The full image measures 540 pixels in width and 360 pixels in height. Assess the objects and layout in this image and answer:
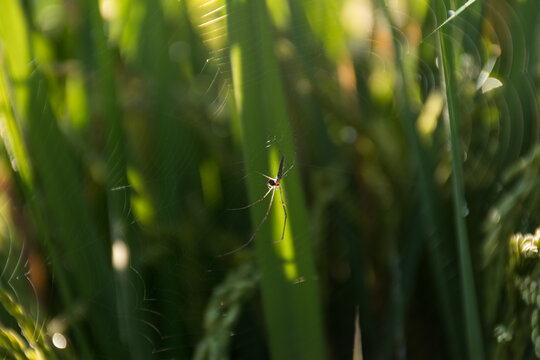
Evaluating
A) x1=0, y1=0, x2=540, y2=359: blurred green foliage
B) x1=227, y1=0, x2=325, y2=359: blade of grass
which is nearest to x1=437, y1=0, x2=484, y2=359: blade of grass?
x1=0, y1=0, x2=540, y2=359: blurred green foliage

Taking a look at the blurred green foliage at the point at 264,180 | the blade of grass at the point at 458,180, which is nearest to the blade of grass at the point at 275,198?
the blurred green foliage at the point at 264,180

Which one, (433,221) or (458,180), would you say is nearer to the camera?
(458,180)

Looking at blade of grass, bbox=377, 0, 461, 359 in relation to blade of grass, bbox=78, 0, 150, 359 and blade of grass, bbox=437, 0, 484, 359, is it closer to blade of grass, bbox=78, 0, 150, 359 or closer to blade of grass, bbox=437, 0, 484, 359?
blade of grass, bbox=437, 0, 484, 359

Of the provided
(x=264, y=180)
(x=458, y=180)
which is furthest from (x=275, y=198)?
(x=458, y=180)

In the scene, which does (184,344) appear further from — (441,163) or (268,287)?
(441,163)

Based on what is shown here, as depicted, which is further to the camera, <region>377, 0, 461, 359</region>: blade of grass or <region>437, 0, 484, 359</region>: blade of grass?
<region>377, 0, 461, 359</region>: blade of grass

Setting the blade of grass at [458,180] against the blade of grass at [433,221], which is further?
the blade of grass at [433,221]

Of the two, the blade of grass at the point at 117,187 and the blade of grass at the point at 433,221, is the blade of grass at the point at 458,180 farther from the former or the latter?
the blade of grass at the point at 117,187

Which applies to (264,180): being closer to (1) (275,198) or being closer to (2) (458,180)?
(1) (275,198)
